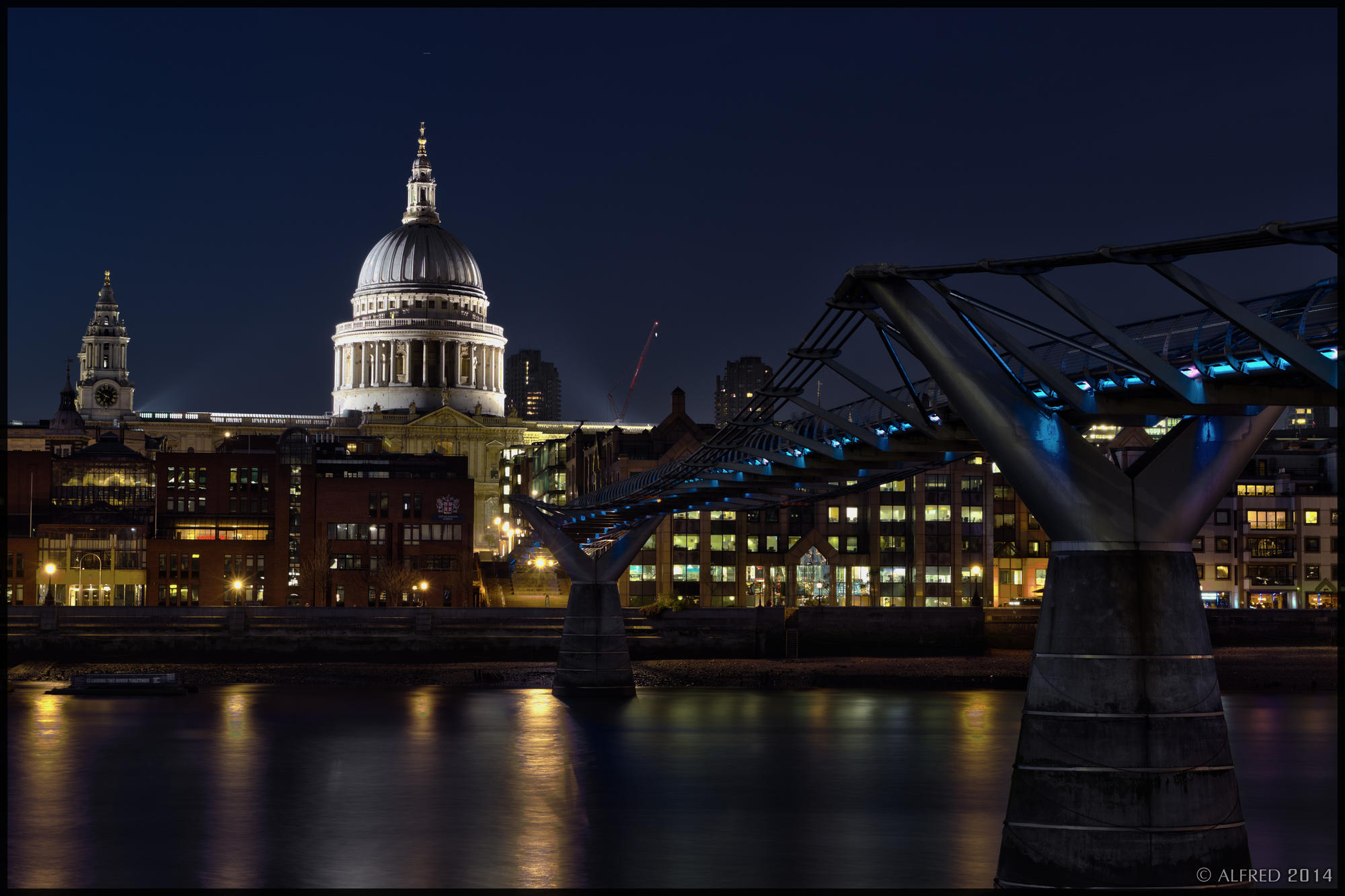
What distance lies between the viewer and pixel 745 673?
269 ft

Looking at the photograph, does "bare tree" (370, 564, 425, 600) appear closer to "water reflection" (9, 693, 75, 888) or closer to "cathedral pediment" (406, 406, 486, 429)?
"water reflection" (9, 693, 75, 888)

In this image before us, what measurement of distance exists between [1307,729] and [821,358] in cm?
3491

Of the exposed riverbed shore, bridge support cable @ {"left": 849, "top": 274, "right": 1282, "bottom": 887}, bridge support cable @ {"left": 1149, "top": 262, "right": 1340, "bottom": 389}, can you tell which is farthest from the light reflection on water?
bridge support cable @ {"left": 1149, "top": 262, "right": 1340, "bottom": 389}

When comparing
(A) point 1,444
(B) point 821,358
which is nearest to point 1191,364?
(B) point 821,358

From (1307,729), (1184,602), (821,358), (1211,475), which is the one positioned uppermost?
(821,358)

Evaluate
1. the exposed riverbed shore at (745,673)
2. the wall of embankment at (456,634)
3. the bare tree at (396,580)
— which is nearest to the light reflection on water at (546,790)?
the exposed riverbed shore at (745,673)

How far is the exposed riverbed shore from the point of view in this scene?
79.1 m

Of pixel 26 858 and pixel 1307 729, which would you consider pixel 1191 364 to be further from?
pixel 1307 729

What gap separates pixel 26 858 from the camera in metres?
37.4

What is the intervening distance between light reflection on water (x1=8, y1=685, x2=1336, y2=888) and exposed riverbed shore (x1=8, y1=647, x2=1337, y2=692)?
671 centimetres

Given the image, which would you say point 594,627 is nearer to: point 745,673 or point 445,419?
point 745,673

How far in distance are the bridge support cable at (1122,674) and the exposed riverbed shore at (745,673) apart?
5092 cm

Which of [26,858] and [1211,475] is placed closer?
[1211,475]

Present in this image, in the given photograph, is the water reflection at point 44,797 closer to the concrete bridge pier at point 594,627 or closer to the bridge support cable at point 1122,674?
the bridge support cable at point 1122,674
